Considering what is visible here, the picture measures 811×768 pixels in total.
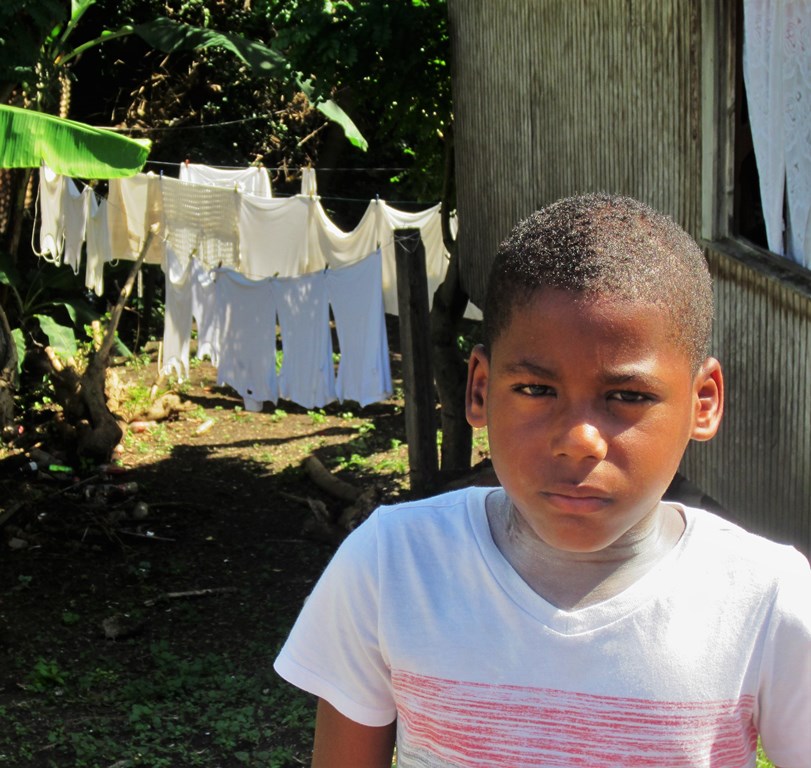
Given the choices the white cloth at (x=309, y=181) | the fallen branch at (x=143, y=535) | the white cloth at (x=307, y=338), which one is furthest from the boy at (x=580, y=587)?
the white cloth at (x=309, y=181)

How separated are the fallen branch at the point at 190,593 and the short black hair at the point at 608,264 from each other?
5.42m

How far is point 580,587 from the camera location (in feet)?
4.30

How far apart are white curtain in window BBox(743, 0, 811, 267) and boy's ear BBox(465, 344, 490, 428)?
7.23ft

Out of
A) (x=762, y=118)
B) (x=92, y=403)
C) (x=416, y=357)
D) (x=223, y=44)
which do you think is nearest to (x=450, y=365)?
(x=416, y=357)

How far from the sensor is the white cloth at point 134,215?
9.45 m

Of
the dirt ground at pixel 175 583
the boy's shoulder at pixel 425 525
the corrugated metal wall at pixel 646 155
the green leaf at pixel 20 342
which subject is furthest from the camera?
the green leaf at pixel 20 342

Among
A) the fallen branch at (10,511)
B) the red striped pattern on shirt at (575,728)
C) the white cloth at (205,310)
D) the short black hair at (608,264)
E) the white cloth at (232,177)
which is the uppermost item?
the white cloth at (232,177)

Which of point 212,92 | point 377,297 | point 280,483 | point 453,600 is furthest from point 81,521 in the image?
point 212,92

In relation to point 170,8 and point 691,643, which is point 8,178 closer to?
point 170,8

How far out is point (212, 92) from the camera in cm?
1382

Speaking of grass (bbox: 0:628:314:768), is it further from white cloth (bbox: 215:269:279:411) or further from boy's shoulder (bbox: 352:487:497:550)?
boy's shoulder (bbox: 352:487:497:550)

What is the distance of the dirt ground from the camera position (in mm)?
4695

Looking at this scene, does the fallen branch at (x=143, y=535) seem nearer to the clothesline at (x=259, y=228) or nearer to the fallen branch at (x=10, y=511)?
the fallen branch at (x=10, y=511)

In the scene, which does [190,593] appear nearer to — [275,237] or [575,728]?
[275,237]
